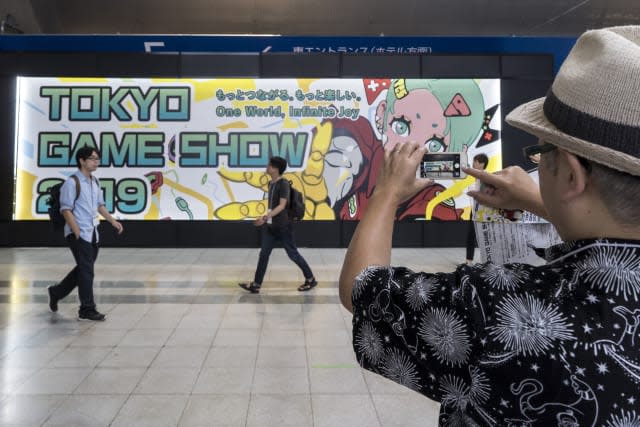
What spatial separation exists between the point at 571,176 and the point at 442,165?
49cm

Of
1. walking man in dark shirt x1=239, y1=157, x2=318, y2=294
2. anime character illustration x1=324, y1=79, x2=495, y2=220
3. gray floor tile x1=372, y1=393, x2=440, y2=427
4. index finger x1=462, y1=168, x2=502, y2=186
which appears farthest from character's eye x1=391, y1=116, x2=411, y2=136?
index finger x1=462, y1=168, x2=502, y2=186

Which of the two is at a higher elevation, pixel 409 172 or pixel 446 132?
pixel 446 132

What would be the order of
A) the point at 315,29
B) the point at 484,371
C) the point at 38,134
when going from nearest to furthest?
the point at 484,371, the point at 38,134, the point at 315,29

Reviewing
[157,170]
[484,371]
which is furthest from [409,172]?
[157,170]

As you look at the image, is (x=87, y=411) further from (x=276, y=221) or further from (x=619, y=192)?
(x=276, y=221)

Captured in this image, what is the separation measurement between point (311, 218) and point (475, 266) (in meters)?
9.34

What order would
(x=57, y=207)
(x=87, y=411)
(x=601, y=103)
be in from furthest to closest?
(x=57, y=207), (x=87, y=411), (x=601, y=103)

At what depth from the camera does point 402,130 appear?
10.1 meters

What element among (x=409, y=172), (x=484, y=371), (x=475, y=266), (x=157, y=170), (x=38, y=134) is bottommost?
(x=484, y=371)

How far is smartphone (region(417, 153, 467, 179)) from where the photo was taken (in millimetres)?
1158

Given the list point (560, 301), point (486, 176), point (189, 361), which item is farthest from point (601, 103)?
point (189, 361)

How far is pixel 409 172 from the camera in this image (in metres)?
0.93

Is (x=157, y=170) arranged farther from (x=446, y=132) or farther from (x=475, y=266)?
(x=475, y=266)

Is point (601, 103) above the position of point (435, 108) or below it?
below
